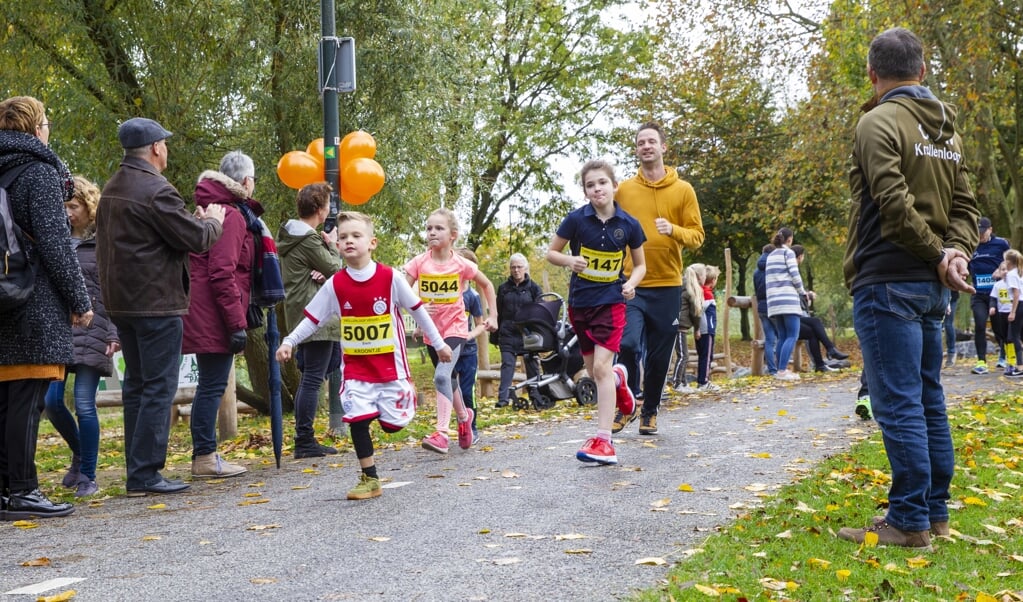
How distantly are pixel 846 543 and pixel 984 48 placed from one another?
15946 millimetres

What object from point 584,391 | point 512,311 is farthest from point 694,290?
point 512,311

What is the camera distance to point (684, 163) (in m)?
33.8

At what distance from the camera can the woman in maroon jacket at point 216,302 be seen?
7160 millimetres

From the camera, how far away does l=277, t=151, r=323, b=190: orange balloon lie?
34.9 ft

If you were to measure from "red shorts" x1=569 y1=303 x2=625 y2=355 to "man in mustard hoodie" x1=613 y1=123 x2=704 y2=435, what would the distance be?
0.85 meters

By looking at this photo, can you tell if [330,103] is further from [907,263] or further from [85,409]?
[907,263]

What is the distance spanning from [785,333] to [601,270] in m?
9.04

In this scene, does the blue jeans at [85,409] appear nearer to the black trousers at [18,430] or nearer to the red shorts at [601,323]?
the black trousers at [18,430]

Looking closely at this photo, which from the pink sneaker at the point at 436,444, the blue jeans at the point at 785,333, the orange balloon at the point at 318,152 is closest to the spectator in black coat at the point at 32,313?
the pink sneaker at the point at 436,444

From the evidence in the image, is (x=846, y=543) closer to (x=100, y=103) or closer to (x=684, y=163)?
(x=100, y=103)

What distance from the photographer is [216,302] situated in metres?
7.20

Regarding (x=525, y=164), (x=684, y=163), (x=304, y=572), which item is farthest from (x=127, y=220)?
(x=684, y=163)

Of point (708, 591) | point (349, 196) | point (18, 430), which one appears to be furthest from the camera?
point (349, 196)

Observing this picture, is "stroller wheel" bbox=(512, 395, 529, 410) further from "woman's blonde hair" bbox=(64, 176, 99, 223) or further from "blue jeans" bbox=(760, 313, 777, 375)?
"woman's blonde hair" bbox=(64, 176, 99, 223)
